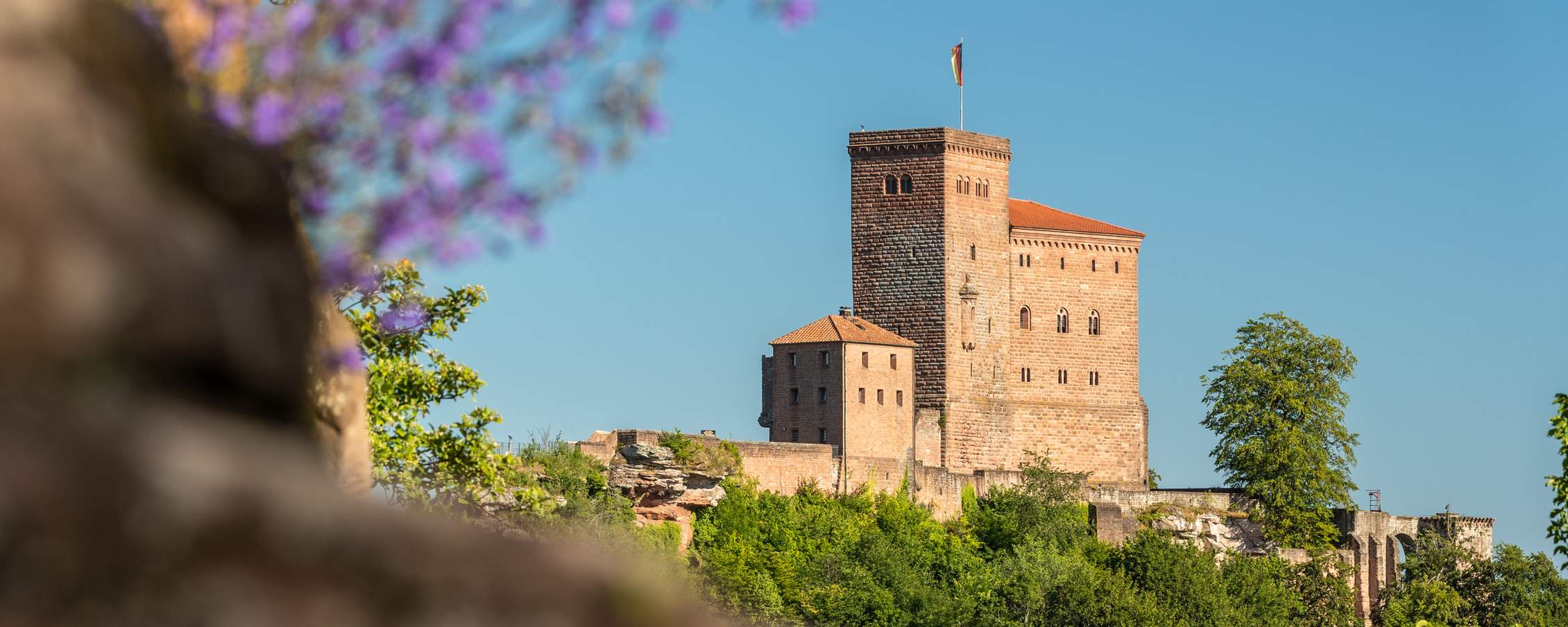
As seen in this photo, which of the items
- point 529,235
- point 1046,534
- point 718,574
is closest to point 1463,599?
point 1046,534

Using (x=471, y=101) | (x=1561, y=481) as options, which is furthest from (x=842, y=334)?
(x=471, y=101)

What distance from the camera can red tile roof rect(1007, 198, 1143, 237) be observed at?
82188 millimetres

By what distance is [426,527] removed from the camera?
198cm

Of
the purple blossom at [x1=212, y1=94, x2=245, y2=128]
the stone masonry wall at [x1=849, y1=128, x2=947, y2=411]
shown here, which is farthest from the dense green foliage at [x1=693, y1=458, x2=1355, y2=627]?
the purple blossom at [x1=212, y1=94, x2=245, y2=128]

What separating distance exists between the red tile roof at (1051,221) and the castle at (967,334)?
0.13 m

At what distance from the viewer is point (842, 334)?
69312mm

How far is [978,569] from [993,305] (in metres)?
14.7

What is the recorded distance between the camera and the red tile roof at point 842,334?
2729 inches

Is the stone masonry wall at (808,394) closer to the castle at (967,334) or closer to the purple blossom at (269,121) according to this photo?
the castle at (967,334)

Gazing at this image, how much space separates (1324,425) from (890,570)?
23.4m

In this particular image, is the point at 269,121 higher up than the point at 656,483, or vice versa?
the point at 269,121

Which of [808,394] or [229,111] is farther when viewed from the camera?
[808,394]

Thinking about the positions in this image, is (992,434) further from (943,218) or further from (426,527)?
(426,527)

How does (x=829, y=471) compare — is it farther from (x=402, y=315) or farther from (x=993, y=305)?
(x=402, y=315)
